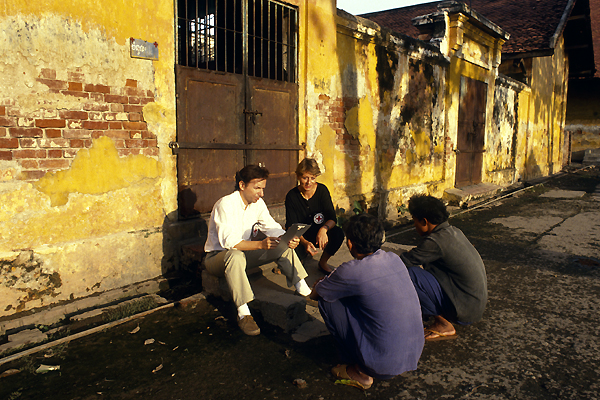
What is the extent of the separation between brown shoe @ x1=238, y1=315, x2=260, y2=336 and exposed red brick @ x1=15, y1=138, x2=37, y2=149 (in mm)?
2145

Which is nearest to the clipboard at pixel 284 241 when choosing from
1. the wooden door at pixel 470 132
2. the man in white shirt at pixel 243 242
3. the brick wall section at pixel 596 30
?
the man in white shirt at pixel 243 242

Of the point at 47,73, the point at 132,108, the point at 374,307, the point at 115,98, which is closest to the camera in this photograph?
the point at 374,307

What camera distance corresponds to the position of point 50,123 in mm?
3438

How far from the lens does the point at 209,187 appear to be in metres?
4.74

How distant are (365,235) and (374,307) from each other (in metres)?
0.39

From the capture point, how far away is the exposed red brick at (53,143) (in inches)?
134

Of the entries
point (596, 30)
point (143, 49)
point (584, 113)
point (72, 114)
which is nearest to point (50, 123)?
point (72, 114)

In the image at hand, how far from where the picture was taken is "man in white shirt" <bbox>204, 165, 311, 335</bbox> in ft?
10.5

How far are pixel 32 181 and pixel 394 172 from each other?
233 inches

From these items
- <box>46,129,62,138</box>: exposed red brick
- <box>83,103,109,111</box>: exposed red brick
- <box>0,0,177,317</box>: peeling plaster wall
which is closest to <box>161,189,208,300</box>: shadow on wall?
<box>0,0,177,317</box>: peeling plaster wall

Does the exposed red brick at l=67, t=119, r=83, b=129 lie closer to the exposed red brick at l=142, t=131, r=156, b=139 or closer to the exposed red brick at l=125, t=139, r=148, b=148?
the exposed red brick at l=125, t=139, r=148, b=148

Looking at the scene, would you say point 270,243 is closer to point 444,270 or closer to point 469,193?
point 444,270

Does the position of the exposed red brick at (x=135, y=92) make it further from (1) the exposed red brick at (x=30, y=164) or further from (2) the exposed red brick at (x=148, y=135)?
(1) the exposed red brick at (x=30, y=164)

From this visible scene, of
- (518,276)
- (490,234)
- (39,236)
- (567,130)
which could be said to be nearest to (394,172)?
(490,234)
